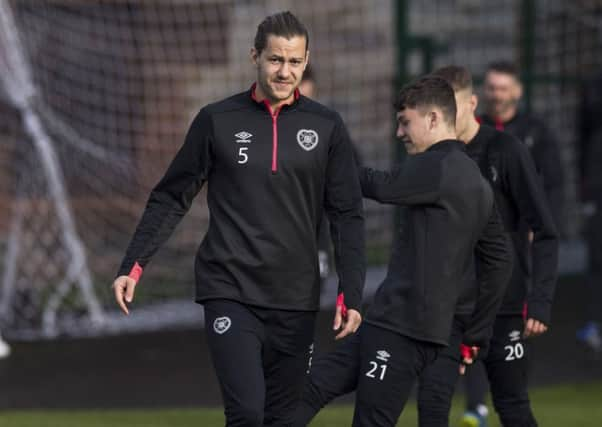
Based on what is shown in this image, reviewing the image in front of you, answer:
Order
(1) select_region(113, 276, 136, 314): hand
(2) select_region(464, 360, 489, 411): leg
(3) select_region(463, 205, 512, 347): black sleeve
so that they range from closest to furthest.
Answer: (1) select_region(113, 276, 136, 314): hand → (3) select_region(463, 205, 512, 347): black sleeve → (2) select_region(464, 360, 489, 411): leg

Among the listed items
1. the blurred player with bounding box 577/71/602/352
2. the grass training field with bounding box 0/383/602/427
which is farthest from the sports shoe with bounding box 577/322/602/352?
the grass training field with bounding box 0/383/602/427

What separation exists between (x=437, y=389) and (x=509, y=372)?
1.94 ft

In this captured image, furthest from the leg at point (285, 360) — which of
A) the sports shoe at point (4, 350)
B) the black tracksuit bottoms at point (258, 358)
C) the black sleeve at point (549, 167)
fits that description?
the sports shoe at point (4, 350)

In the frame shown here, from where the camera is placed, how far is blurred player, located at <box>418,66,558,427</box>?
629 cm

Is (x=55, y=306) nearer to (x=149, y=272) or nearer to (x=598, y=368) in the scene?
(x=149, y=272)

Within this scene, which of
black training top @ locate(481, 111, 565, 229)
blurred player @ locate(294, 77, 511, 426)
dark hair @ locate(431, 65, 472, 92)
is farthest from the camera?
black training top @ locate(481, 111, 565, 229)

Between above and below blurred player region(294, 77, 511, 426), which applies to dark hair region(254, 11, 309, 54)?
above

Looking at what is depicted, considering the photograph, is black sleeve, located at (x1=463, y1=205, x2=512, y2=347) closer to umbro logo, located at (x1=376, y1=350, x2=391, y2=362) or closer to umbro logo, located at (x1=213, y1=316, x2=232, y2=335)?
umbro logo, located at (x1=376, y1=350, x2=391, y2=362)

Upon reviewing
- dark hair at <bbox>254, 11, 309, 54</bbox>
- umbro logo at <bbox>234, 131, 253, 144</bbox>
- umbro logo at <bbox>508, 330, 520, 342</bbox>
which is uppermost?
dark hair at <bbox>254, 11, 309, 54</bbox>

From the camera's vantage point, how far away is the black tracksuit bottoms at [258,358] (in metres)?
5.11

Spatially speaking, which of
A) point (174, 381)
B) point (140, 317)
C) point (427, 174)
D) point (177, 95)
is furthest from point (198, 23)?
point (427, 174)

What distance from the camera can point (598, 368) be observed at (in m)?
10.3

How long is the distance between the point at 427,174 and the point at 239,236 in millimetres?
727

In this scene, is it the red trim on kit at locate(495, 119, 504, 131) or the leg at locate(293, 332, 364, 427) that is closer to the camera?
the leg at locate(293, 332, 364, 427)
